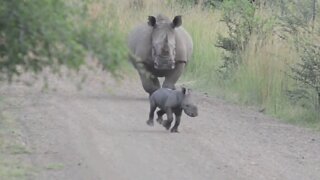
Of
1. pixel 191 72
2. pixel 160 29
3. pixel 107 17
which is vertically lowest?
pixel 191 72

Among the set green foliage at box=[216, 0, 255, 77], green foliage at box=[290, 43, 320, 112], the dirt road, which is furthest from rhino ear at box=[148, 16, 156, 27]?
green foliage at box=[216, 0, 255, 77]

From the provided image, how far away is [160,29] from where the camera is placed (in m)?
14.2

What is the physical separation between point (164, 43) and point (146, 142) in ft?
10.6

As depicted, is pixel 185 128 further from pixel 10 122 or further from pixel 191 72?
pixel 191 72

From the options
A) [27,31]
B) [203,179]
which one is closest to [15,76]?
[27,31]

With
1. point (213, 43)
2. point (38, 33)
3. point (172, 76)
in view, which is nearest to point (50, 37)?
point (38, 33)

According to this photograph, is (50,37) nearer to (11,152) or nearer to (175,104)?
(11,152)

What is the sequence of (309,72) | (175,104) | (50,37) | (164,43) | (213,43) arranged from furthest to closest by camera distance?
1. (213,43)
2. (309,72)
3. (164,43)
4. (175,104)
5. (50,37)

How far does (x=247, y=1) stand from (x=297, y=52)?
400 cm

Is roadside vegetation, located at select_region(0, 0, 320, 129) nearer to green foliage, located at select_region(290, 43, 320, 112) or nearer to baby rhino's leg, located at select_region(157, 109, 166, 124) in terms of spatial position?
green foliage, located at select_region(290, 43, 320, 112)

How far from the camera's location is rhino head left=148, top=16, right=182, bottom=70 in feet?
45.5

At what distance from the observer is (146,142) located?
1096 centimetres

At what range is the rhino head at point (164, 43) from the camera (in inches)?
547

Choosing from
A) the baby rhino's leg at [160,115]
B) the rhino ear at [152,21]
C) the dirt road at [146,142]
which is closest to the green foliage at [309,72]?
the dirt road at [146,142]
